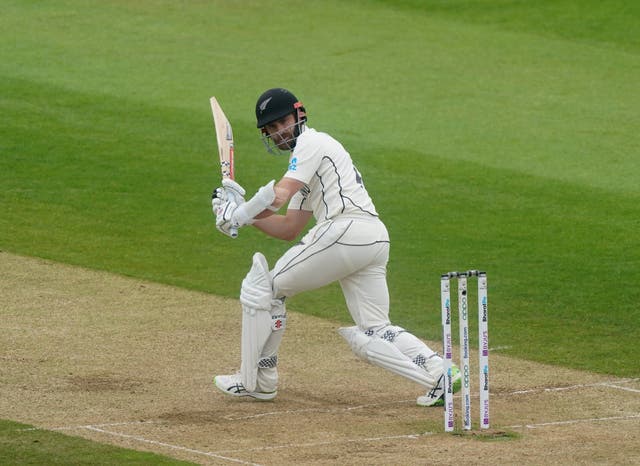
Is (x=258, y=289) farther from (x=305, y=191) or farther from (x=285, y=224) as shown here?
(x=305, y=191)

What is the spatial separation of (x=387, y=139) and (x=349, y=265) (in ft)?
26.2

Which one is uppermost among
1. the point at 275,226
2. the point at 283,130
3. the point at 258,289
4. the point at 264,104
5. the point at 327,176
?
the point at 264,104

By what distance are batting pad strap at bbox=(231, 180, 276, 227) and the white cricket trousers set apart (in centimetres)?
40

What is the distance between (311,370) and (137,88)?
942cm

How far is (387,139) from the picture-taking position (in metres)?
16.0

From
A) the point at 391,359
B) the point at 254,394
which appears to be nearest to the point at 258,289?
the point at 254,394

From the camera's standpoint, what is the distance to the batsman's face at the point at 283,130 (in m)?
8.37

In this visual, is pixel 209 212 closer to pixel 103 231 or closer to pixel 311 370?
pixel 103 231

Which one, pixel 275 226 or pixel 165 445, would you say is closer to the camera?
pixel 165 445

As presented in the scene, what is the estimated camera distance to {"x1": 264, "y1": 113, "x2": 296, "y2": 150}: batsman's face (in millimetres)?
8367

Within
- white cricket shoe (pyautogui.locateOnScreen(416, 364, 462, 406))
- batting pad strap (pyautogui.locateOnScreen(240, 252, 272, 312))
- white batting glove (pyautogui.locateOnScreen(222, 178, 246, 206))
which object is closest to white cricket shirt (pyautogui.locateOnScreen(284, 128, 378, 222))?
white batting glove (pyautogui.locateOnScreen(222, 178, 246, 206))

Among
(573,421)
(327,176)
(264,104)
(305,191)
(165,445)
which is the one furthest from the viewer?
(305,191)

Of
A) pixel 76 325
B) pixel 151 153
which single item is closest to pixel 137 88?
pixel 151 153

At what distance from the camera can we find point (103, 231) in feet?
42.1
